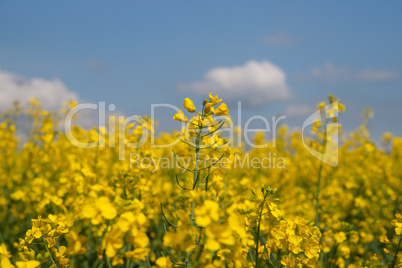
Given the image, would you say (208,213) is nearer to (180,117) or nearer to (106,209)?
(106,209)

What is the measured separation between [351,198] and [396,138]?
645 centimetres

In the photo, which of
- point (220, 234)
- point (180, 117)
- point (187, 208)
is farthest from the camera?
point (187, 208)

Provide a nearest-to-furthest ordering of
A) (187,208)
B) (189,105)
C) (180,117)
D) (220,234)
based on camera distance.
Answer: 1. (220,234)
2. (189,105)
3. (180,117)
4. (187,208)

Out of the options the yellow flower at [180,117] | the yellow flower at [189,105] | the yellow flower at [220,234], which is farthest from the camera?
the yellow flower at [180,117]

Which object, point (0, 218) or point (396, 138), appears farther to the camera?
point (396, 138)

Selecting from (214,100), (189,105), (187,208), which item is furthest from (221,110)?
(187,208)

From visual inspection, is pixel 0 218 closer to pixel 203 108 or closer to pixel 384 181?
pixel 203 108

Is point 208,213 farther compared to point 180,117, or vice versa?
point 180,117

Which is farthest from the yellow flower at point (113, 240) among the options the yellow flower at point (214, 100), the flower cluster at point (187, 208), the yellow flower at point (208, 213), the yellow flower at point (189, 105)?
the yellow flower at point (214, 100)

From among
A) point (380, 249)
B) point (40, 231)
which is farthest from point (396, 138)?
point (40, 231)

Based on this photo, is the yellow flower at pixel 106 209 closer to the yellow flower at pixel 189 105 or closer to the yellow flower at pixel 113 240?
the yellow flower at pixel 113 240

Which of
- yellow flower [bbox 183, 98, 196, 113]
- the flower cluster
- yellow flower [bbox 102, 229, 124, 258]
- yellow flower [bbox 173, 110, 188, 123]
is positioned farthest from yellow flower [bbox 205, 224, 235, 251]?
yellow flower [bbox 173, 110, 188, 123]

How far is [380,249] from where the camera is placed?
4324 millimetres

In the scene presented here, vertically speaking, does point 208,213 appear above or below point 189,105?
below
